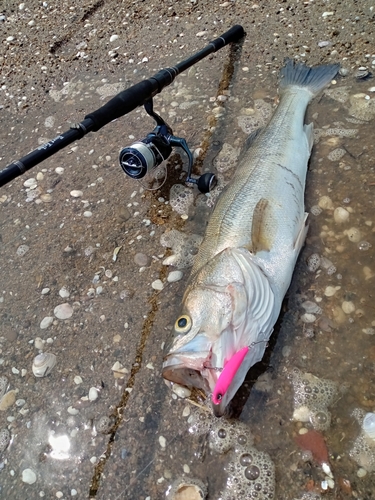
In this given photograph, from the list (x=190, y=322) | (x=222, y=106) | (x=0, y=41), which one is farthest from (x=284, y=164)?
(x=0, y=41)

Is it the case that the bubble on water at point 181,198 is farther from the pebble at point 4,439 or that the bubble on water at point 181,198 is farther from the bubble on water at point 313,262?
the pebble at point 4,439

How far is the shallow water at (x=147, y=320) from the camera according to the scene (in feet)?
7.90

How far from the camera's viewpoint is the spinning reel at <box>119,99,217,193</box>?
316 cm

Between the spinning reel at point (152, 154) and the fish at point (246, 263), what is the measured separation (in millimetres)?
288

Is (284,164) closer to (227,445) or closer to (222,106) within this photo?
(222,106)

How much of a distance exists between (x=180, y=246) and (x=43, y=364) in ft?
3.97

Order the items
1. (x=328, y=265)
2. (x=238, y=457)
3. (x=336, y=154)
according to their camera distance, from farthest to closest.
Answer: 1. (x=336, y=154)
2. (x=328, y=265)
3. (x=238, y=457)

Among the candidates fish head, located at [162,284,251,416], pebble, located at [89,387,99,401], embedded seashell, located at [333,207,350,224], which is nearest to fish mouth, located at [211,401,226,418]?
fish head, located at [162,284,251,416]

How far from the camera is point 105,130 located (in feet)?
13.5

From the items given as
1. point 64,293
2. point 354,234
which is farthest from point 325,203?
point 64,293

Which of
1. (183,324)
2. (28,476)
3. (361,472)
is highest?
(183,324)

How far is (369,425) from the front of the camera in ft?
7.57

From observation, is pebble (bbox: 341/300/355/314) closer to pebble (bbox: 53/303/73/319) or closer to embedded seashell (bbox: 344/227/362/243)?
embedded seashell (bbox: 344/227/362/243)

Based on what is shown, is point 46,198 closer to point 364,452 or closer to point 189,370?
point 189,370
